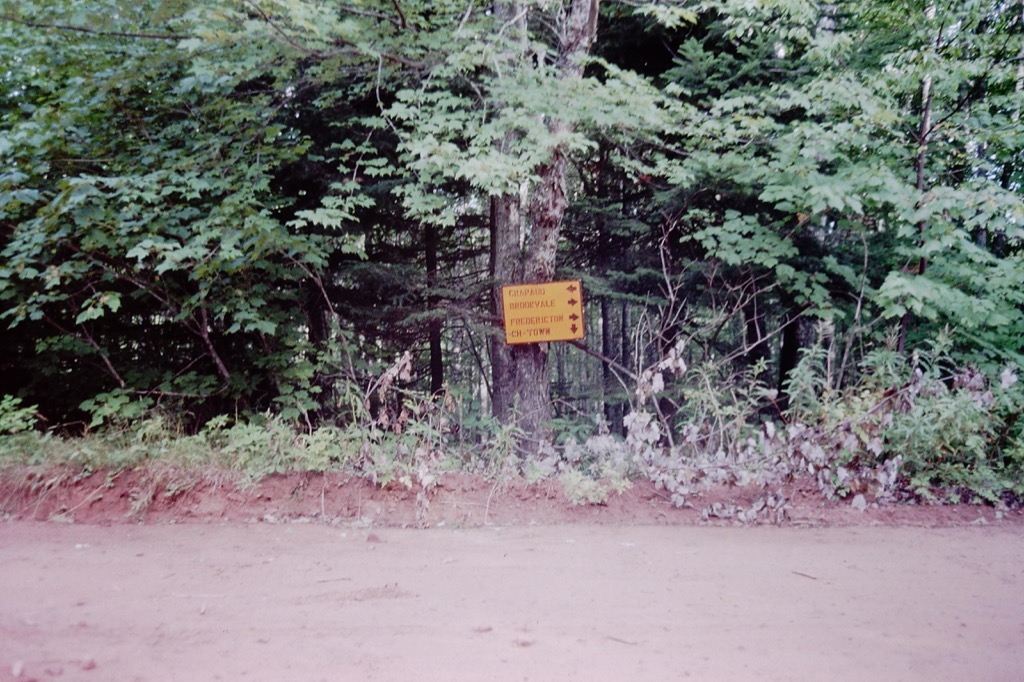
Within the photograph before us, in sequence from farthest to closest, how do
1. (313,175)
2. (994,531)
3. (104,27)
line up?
1. (313,175)
2. (104,27)
3. (994,531)

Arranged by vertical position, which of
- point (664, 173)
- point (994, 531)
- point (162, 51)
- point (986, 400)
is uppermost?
point (162, 51)

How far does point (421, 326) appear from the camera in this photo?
33.4 ft

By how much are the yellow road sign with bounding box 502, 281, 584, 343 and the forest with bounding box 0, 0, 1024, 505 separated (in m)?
0.46

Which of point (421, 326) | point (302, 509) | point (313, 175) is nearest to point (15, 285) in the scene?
point (313, 175)

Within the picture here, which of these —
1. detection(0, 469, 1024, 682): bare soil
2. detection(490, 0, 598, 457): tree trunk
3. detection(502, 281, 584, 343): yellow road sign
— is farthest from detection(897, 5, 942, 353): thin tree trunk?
detection(490, 0, 598, 457): tree trunk

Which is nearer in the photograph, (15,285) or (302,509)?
(302,509)

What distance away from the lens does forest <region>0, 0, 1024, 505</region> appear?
6113mm

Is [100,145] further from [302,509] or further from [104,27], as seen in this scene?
[302,509]

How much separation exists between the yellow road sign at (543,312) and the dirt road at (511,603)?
2.52 metres

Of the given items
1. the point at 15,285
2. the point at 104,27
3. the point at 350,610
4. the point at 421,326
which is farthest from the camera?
the point at 421,326

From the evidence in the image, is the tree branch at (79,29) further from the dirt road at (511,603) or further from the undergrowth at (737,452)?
the dirt road at (511,603)

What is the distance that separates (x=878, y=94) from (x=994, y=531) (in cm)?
492

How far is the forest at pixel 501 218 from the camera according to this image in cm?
611

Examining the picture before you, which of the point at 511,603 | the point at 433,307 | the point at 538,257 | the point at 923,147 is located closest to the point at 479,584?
the point at 511,603
